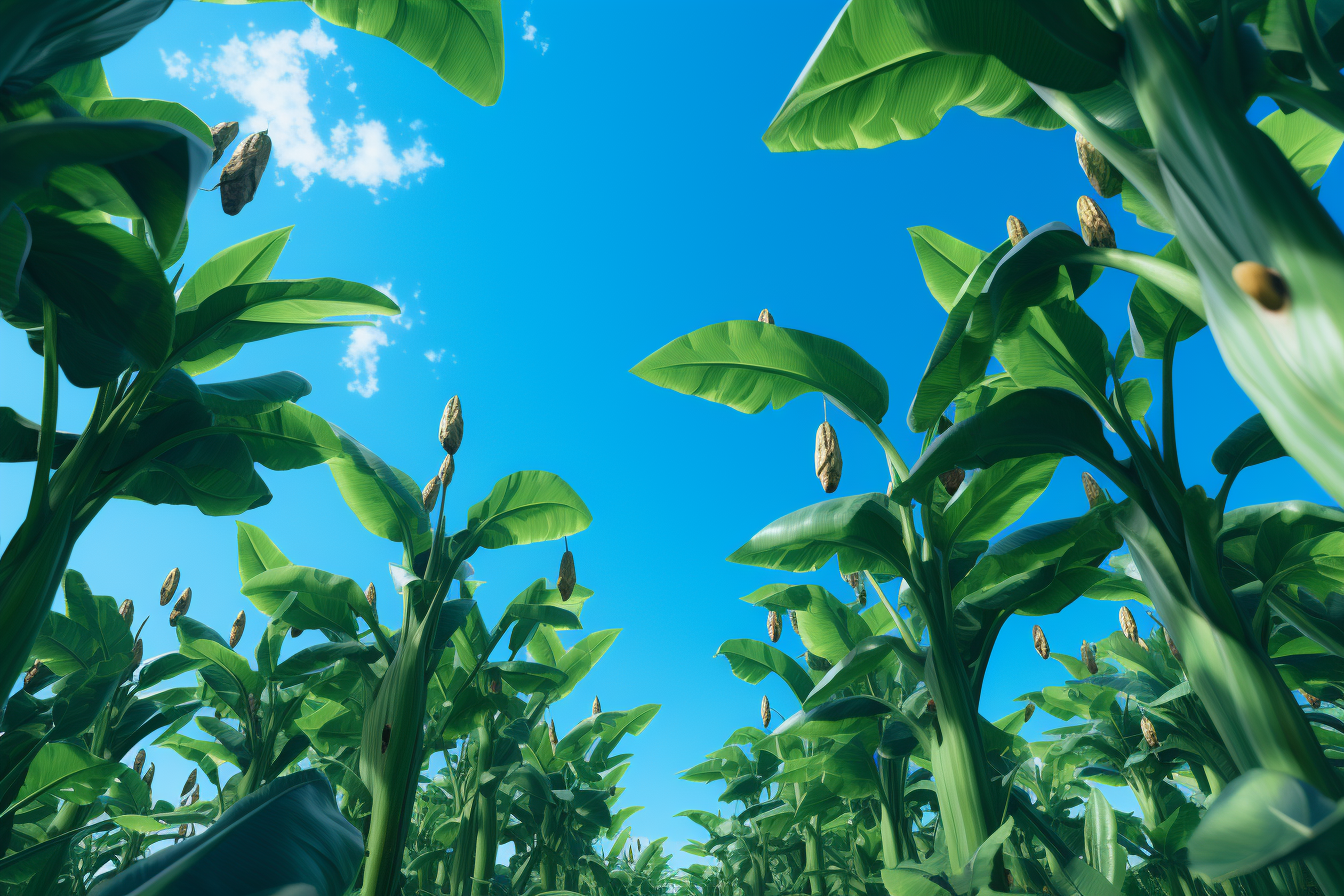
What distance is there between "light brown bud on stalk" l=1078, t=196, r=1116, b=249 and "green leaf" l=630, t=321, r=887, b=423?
5.06 ft

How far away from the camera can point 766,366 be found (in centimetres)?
432

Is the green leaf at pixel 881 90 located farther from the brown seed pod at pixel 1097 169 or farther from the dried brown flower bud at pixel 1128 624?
the dried brown flower bud at pixel 1128 624

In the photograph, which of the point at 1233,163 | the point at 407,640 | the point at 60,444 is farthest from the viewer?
the point at 407,640

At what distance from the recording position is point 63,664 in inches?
218

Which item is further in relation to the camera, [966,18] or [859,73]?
[859,73]

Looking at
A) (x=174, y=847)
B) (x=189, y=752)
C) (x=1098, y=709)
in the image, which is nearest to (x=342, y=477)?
(x=174, y=847)

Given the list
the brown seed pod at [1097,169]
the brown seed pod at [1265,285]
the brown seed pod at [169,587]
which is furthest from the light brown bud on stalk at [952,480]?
the brown seed pod at [169,587]

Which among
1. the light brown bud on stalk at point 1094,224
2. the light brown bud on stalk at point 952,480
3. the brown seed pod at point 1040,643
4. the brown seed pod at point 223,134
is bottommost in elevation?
the brown seed pod at point 1040,643

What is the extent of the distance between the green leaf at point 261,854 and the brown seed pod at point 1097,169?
369cm

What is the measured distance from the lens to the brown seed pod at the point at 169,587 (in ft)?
15.1

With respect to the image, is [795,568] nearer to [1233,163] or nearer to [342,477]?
[1233,163]

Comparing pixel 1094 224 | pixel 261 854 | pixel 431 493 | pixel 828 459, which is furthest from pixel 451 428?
pixel 1094 224

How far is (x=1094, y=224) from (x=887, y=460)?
186cm

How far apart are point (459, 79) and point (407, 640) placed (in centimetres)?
385
